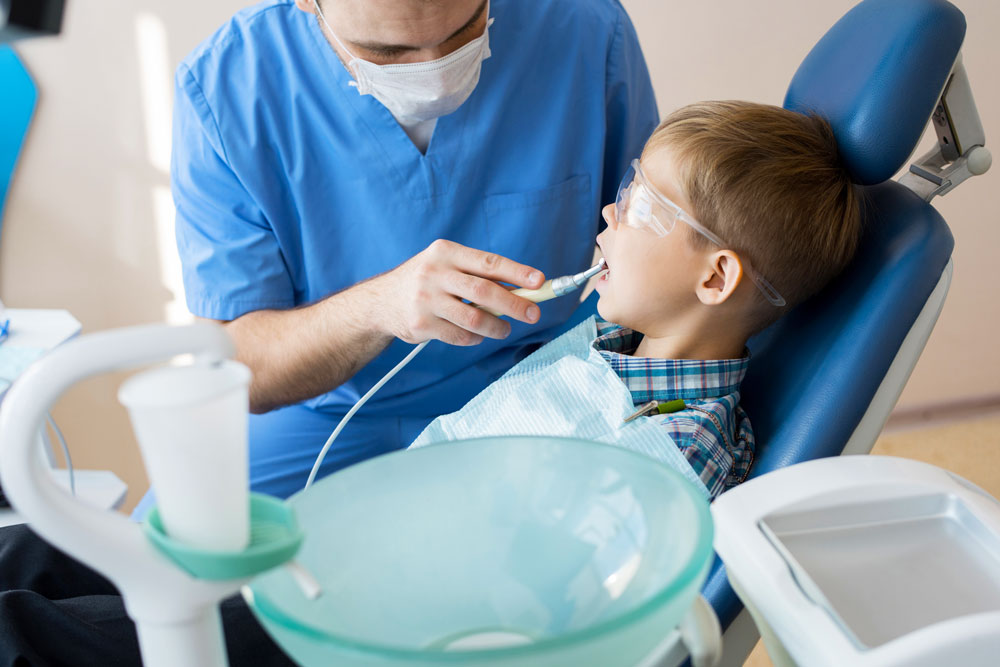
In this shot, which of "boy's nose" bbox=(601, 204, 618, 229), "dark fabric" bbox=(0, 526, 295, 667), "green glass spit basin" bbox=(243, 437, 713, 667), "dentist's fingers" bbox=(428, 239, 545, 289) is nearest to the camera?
"green glass spit basin" bbox=(243, 437, 713, 667)

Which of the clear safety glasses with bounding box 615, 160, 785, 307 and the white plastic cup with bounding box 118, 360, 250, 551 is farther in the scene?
the clear safety glasses with bounding box 615, 160, 785, 307

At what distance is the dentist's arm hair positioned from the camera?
109 cm

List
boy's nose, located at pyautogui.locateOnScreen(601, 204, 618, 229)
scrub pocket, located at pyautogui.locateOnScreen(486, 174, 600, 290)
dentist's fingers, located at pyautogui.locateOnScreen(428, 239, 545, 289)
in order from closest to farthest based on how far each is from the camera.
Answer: dentist's fingers, located at pyautogui.locateOnScreen(428, 239, 545, 289) → boy's nose, located at pyautogui.locateOnScreen(601, 204, 618, 229) → scrub pocket, located at pyautogui.locateOnScreen(486, 174, 600, 290)

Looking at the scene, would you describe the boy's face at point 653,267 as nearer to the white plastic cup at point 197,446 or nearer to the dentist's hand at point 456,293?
the dentist's hand at point 456,293

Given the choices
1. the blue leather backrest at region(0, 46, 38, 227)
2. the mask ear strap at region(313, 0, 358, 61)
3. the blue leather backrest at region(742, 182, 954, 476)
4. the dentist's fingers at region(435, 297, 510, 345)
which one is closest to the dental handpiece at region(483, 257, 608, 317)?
the dentist's fingers at region(435, 297, 510, 345)

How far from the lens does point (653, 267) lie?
1.30 metres

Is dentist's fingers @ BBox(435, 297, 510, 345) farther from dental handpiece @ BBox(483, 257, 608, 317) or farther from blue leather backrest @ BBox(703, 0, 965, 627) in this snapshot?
blue leather backrest @ BBox(703, 0, 965, 627)

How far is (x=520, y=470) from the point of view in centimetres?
74

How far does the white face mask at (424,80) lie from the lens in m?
1.27

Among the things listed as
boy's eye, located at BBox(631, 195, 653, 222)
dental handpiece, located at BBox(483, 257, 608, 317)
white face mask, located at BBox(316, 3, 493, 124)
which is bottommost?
dental handpiece, located at BBox(483, 257, 608, 317)

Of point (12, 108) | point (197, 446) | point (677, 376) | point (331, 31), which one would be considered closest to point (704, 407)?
point (677, 376)

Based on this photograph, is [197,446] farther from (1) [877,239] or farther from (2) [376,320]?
(1) [877,239]

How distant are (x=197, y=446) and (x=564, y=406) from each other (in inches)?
36.1

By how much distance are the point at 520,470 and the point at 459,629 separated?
13cm
